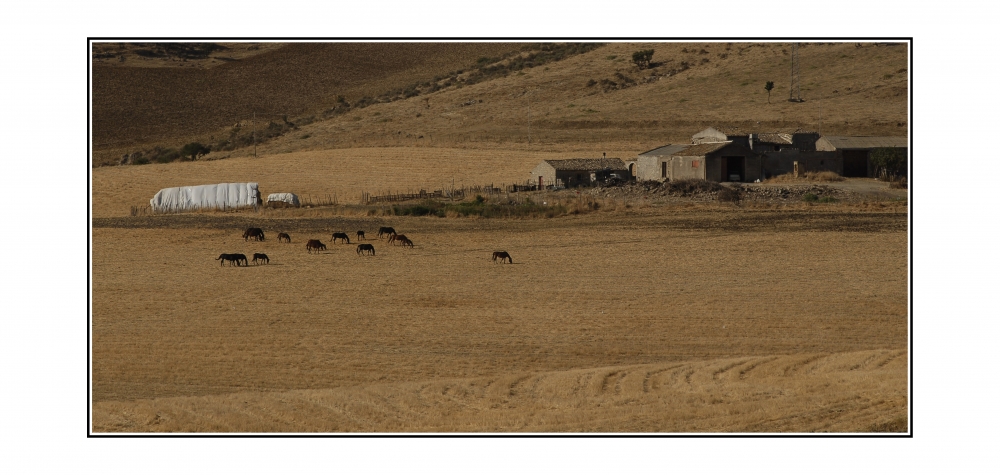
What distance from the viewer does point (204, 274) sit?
36.8m

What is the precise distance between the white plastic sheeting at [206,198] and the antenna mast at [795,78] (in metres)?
51.4

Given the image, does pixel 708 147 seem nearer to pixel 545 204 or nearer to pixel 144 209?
pixel 545 204

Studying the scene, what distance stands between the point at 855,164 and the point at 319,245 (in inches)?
1680

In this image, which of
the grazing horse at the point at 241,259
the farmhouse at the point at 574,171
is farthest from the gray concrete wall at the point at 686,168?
the grazing horse at the point at 241,259

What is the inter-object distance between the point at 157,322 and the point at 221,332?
2.39m

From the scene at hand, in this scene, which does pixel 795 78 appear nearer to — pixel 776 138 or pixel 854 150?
pixel 854 150

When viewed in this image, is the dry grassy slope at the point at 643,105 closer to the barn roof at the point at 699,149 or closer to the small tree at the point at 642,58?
the small tree at the point at 642,58

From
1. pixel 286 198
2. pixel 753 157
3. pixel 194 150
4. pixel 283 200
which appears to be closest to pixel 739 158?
pixel 753 157

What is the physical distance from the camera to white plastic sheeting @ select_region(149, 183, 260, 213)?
6525 centimetres

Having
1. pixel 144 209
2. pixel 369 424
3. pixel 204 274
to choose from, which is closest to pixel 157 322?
pixel 204 274

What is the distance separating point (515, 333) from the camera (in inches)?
1062

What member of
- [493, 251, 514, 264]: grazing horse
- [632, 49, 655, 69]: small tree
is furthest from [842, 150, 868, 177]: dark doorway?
[632, 49, 655, 69]: small tree

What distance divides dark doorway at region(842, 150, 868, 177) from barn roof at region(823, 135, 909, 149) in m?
0.56

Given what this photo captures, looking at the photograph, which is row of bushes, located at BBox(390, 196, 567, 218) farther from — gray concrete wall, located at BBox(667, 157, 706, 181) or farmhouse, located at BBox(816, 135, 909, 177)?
farmhouse, located at BBox(816, 135, 909, 177)
